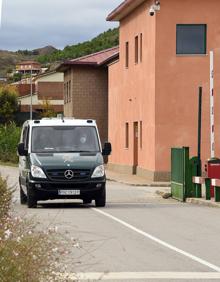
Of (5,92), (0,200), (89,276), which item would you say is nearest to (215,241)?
(0,200)

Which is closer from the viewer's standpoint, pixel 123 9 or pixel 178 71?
pixel 178 71

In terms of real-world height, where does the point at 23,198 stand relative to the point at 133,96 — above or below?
below

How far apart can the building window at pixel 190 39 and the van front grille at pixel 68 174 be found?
17519 mm

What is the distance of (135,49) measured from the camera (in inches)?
1805

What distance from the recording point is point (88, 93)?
63.0m

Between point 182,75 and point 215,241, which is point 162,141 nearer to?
point 182,75

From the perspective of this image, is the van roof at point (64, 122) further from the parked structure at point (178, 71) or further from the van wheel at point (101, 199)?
the parked structure at point (178, 71)

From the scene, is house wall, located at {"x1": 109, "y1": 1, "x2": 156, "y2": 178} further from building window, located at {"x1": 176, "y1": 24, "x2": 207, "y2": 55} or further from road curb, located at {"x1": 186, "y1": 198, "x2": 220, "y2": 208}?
road curb, located at {"x1": 186, "y1": 198, "x2": 220, "y2": 208}

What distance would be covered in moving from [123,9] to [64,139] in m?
23.0

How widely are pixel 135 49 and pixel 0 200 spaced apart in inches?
1169

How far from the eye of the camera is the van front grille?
77.2 feet

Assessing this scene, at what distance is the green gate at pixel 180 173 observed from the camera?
2789cm

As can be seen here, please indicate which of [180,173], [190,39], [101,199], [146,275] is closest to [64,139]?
[101,199]

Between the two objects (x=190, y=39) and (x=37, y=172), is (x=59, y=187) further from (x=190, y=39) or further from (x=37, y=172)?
(x=190, y=39)
